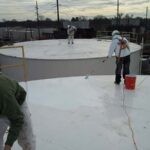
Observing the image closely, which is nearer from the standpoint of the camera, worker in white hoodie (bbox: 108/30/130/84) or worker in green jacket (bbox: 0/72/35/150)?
worker in green jacket (bbox: 0/72/35/150)

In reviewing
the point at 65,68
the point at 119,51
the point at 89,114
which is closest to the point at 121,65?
the point at 119,51

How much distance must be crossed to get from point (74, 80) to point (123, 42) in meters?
1.86

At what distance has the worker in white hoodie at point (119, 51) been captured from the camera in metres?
7.33

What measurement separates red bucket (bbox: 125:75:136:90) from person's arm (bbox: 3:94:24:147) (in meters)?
5.07

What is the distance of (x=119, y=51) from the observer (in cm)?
744

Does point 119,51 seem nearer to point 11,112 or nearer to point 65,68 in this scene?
point 65,68

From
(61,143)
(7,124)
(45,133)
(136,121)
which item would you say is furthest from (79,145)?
(7,124)

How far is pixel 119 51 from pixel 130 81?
0.83 metres

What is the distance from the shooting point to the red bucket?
7172 mm

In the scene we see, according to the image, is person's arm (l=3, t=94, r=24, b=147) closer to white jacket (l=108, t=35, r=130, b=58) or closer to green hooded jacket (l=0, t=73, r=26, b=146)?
green hooded jacket (l=0, t=73, r=26, b=146)

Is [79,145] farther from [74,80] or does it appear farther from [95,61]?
[95,61]

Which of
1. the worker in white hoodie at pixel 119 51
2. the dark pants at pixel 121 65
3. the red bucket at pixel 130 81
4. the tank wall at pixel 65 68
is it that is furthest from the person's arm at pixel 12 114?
the tank wall at pixel 65 68

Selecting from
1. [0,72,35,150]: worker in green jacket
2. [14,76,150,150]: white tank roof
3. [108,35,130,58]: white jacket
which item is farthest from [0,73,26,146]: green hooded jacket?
[108,35,130,58]: white jacket

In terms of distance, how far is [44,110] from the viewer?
587 centimetres
